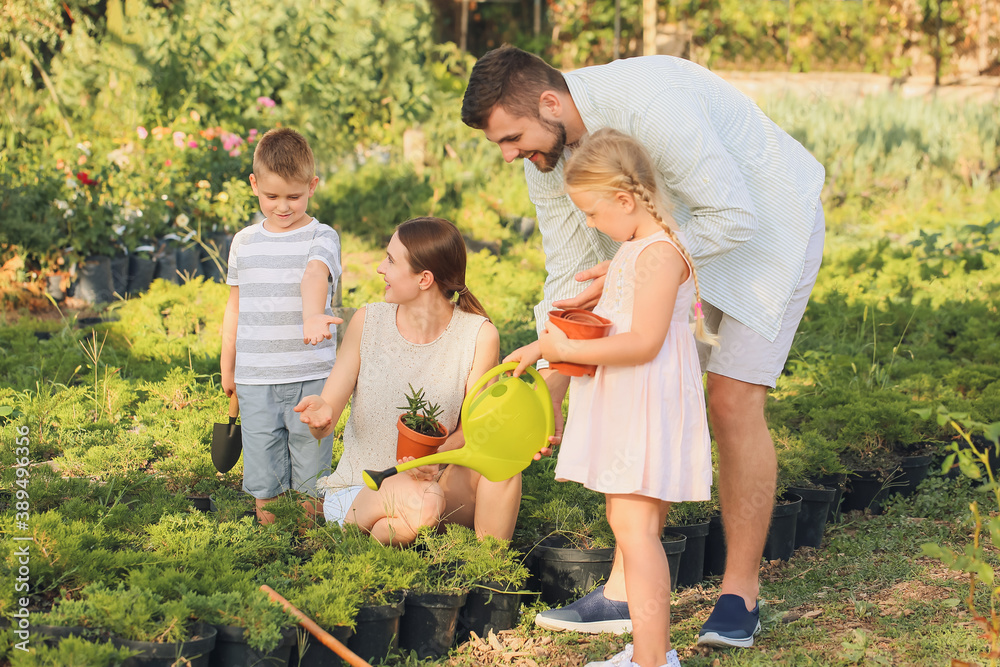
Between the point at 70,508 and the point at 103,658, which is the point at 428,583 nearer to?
the point at 103,658

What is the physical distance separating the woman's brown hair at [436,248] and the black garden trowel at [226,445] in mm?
862

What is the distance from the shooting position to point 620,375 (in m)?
2.14

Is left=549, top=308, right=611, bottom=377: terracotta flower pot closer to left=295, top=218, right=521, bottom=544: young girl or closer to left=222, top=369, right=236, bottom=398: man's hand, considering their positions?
left=295, top=218, right=521, bottom=544: young girl

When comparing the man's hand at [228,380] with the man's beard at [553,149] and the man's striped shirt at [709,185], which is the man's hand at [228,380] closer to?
the man's striped shirt at [709,185]

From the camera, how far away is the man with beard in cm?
226

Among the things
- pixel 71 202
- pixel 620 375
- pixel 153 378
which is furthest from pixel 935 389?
pixel 71 202

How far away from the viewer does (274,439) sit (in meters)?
2.93

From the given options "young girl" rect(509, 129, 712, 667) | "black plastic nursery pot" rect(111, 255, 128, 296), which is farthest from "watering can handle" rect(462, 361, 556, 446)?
"black plastic nursery pot" rect(111, 255, 128, 296)

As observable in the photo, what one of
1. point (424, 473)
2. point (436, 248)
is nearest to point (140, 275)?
point (436, 248)

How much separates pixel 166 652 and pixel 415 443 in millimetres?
823

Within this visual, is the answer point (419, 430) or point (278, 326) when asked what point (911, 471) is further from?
point (278, 326)

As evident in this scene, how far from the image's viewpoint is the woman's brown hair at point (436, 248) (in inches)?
104

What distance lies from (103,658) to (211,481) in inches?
53.2

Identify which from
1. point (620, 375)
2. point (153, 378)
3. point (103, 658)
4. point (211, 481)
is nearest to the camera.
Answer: point (103, 658)
